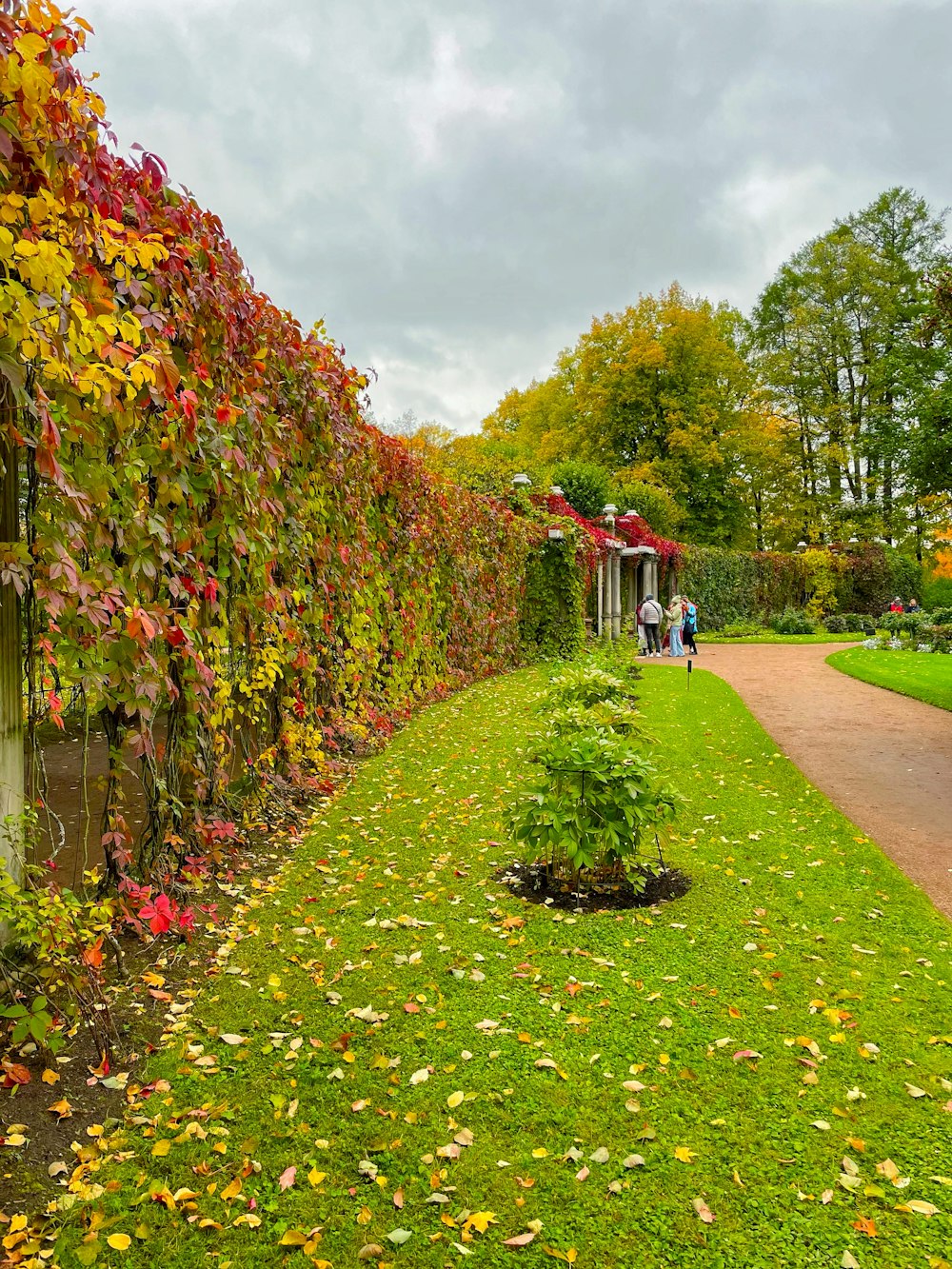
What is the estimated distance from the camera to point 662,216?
2359cm

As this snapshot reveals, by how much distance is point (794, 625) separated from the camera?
1109 inches

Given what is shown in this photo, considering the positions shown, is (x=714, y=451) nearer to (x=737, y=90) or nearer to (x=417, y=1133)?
(x=737, y=90)

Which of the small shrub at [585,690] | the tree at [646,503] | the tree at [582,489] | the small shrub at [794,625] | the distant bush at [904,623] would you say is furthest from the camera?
the small shrub at [794,625]

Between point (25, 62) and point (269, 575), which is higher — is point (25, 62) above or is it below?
above

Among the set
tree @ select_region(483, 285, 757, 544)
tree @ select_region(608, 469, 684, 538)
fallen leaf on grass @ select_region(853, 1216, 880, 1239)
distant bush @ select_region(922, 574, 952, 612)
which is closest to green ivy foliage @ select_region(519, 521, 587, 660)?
tree @ select_region(608, 469, 684, 538)

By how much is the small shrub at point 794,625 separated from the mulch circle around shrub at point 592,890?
84.7 ft

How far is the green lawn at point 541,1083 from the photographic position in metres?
2.03

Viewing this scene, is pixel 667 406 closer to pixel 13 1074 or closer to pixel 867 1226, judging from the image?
pixel 867 1226

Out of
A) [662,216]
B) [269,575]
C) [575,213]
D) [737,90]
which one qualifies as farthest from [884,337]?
[269,575]

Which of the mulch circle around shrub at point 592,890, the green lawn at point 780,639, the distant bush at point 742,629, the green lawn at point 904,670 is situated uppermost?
the distant bush at point 742,629

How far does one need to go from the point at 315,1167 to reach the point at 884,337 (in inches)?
1622

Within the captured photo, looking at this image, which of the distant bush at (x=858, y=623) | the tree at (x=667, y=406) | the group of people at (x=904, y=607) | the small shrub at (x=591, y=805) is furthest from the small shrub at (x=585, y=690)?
the tree at (x=667, y=406)

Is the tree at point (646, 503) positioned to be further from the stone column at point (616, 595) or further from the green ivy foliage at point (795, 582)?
the stone column at point (616, 595)

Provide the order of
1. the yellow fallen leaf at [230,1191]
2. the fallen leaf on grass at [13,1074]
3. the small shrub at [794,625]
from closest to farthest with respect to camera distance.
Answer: the yellow fallen leaf at [230,1191]
the fallen leaf on grass at [13,1074]
the small shrub at [794,625]
